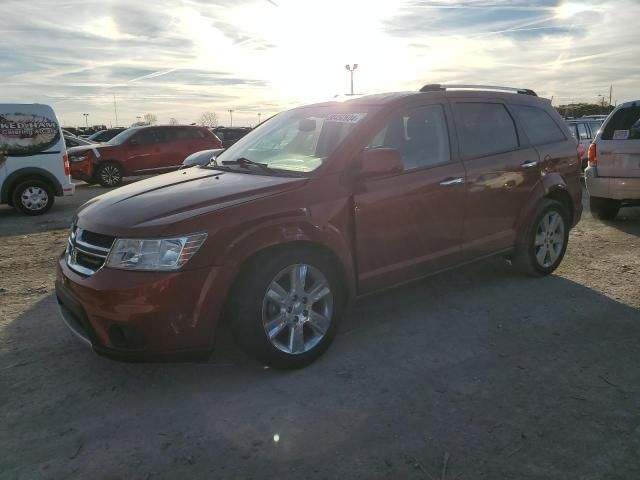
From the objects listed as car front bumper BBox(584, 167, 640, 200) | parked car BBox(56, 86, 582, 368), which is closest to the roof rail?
parked car BBox(56, 86, 582, 368)

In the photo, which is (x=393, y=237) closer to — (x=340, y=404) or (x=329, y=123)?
(x=329, y=123)

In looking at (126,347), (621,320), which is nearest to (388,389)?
(126,347)

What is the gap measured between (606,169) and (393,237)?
515 cm

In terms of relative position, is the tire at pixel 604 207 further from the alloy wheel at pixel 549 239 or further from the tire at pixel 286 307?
the tire at pixel 286 307

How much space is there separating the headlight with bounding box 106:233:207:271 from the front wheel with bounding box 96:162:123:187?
12434 mm

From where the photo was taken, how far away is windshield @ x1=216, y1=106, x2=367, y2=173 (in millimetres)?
3867

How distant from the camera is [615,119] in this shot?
24.8 feet

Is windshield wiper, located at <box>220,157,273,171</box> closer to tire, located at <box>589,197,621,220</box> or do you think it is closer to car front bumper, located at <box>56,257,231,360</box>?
car front bumper, located at <box>56,257,231,360</box>

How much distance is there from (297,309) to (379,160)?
44.5 inches

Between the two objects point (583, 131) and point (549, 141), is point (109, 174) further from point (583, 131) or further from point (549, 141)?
point (583, 131)

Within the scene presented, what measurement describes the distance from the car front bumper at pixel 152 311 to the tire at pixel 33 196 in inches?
302

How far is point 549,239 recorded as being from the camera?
17.2 feet

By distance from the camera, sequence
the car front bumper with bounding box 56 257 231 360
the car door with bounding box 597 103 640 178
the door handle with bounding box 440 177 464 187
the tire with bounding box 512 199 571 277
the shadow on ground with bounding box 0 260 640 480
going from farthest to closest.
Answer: the car door with bounding box 597 103 640 178 → the tire with bounding box 512 199 571 277 → the door handle with bounding box 440 177 464 187 → the car front bumper with bounding box 56 257 231 360 → the shadow on ground with bounding box 0 260 640 480

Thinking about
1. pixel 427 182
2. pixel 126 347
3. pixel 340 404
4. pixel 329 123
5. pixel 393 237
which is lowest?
pixel 340 404
